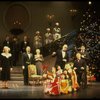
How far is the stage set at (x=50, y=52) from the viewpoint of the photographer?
40.5ft

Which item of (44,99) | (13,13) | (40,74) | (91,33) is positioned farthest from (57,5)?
(44,99)

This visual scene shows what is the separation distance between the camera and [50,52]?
61.9 ft

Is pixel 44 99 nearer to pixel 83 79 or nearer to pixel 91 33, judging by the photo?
pixel 83 79

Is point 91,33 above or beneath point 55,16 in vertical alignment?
beneath

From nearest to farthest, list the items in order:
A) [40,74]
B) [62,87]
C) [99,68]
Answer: [62,87], [40,74], [99,68]

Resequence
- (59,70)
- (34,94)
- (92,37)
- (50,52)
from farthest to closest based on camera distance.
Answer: (50,52) < (92,37) < (59,70) < (34,94)

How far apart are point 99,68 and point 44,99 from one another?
22.7ft

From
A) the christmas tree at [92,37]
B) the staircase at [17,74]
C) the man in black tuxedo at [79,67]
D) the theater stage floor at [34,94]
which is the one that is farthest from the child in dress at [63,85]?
the christmas tree at [92,37]

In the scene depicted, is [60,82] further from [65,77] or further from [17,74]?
[17,74]

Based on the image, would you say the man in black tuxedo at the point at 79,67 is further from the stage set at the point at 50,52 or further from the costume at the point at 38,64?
the costume at the point at 38,64

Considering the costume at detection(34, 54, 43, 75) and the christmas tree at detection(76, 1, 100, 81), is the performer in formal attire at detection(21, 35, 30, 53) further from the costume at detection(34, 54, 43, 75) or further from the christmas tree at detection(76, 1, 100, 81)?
the costume at detection(34, 54, 43, 75)

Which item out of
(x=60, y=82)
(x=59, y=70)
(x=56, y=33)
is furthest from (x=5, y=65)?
(x=56, y=33)

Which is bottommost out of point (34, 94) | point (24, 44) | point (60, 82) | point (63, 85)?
point (34, 94)

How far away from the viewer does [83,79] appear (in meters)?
14.4
